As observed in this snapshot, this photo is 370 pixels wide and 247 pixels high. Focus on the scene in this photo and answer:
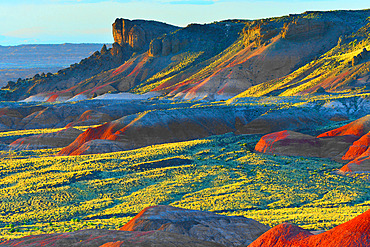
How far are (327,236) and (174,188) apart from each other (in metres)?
29.8

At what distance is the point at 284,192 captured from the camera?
150ft

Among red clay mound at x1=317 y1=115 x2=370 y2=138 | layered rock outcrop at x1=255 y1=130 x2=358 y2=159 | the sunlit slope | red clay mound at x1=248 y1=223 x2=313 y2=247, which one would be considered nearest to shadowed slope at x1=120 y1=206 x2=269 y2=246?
red clay mound at x1=248 y1=223 x2=313 y2=247

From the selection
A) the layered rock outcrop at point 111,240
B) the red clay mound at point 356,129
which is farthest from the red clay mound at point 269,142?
the layered rock outcrop at point 111,240

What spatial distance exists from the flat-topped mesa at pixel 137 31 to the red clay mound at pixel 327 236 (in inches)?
6709

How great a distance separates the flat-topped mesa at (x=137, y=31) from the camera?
186625mm

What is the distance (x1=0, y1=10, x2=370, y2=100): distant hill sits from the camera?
385 ft

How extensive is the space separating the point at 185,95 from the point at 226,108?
41.6m

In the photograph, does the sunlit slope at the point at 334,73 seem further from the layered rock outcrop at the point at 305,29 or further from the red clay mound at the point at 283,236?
the red clay mound at the point at 283,236

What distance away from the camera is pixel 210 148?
225 ft

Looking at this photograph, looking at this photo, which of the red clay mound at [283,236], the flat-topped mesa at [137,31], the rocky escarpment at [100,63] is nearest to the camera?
the red clay mound at [283,236]

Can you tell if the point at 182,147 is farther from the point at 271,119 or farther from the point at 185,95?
the point at 185,95

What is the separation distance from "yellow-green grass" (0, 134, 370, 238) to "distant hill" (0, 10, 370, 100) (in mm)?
51211

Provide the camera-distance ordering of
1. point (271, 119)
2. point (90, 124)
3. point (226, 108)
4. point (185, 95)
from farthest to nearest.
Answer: point (185, 95) → point (90, 124) → point (226, 108) → point (271, 119)

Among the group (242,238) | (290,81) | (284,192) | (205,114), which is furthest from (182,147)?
(290,81)
